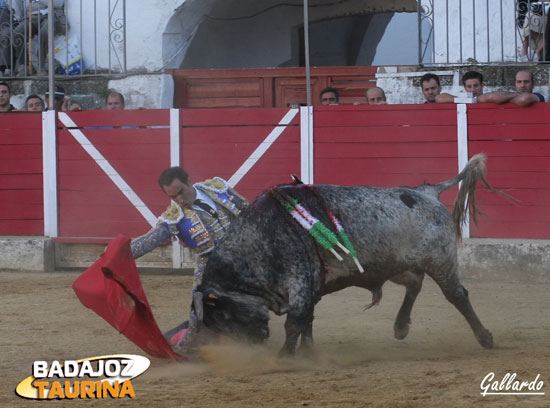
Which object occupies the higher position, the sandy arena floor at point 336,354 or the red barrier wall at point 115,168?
the red barrier wall at point 115,168

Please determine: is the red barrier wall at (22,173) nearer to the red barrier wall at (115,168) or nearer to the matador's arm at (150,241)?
the red barrier wall at (115,168)

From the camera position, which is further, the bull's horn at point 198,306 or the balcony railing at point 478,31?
the balcony railing at point 478,31

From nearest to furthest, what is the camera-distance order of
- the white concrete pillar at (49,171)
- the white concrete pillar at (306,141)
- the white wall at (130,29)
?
1. the white concrete pillar at (306,141)
2. the white concrete pillar at (49,171)
3. the white wall at (130,29)

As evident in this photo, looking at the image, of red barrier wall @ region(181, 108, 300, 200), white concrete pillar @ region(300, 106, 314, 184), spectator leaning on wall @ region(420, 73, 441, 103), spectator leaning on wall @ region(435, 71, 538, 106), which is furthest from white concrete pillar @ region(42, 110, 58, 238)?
spectator leaning on wall @ region(435, 71, 538, 106)

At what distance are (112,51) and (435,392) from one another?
688cm

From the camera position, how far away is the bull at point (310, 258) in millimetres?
4191

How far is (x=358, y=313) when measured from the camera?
5.87m

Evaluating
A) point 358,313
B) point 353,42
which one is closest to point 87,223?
point 358,313

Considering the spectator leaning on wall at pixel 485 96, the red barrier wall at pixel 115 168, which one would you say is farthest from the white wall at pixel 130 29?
the spectator leaning on wall at pixel 485 96

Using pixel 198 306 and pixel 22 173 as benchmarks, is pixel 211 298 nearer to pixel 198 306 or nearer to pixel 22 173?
pixel 198 306

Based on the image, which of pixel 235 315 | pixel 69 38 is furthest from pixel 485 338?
pixel 69 38

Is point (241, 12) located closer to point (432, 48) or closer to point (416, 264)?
point (432, 48)

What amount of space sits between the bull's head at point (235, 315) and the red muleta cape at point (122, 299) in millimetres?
231

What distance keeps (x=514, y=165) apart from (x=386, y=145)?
0.99m
